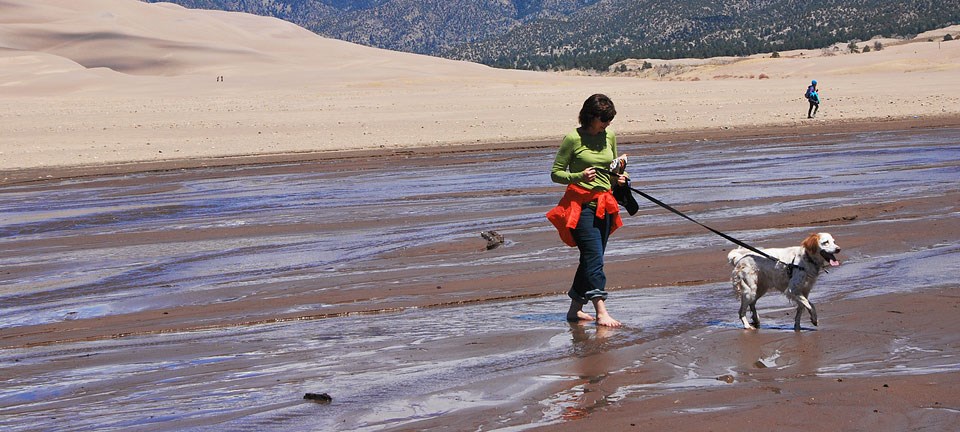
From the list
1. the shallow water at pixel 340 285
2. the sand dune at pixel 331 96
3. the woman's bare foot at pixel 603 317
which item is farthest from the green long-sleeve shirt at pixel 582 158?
the sand dune at pixel 331 96

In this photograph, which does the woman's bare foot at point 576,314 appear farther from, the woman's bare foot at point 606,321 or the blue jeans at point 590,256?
the woman's bare foot at point 606,321

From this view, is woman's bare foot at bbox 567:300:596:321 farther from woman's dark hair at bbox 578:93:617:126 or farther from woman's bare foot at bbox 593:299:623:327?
woman's dark hair at bbox 578:93:617:126

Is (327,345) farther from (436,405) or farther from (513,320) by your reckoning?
(436,405)

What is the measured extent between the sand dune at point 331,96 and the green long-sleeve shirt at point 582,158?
21.0m

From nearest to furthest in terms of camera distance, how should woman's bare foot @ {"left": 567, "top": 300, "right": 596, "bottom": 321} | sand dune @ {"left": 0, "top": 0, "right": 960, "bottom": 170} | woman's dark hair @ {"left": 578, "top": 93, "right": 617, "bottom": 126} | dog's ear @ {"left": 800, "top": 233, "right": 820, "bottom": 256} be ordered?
dog's ear @ {"left": 800, "top": 233, "right": 820, "bottom": 256} < woman's dark hair @ {"left": 578, "top": 93, "right": 617, "bottom": 126} < woman's bare foot @ {"left": 567, "top": 300, "right": 596, "bottom": 321} < sand dune @ {"left": 0, "top": 0, "right": 960, "bottom": 170}

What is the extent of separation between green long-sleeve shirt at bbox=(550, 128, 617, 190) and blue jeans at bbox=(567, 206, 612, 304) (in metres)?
0.20

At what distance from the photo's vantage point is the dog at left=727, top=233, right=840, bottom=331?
7633 mm

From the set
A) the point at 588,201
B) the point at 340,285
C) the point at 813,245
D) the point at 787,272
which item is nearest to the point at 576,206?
the point at 588,201

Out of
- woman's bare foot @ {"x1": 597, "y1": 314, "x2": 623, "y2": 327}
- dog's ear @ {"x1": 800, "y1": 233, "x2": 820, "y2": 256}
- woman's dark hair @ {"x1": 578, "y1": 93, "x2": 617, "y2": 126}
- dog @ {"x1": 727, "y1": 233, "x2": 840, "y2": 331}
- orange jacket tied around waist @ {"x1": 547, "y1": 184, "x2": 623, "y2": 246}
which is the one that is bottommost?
woman's bare foot @ {"x1": 597, "y1": 314, "x2": 623, "y2": 327}

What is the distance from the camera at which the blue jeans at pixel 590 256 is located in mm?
8305

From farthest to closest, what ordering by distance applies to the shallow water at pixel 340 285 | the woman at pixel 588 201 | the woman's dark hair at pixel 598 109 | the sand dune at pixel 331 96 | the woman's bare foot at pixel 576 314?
the sand dune at pixel 331 96, the woman's bare foot at pixel 576 314, the woman at pixel 588 201, the woman's dark hair at pixel 598 109, the shallow water at pixel 340 285

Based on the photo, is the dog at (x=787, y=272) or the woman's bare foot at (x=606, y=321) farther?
the woman's bare foot at (x=606, y=321)

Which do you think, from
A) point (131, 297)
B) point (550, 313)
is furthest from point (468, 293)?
point (131, 297)

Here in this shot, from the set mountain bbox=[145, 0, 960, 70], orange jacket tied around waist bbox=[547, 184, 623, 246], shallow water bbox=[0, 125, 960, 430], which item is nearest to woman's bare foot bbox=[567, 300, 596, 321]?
shallow water bbox=[0, 125, 960, 430]
